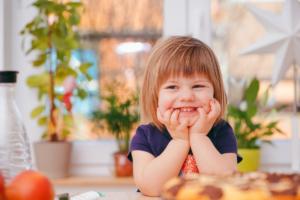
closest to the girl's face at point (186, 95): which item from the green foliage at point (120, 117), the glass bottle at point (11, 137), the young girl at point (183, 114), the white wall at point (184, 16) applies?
the young girl at point (183, 114)

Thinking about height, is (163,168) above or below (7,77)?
below

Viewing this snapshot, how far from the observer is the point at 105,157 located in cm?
229

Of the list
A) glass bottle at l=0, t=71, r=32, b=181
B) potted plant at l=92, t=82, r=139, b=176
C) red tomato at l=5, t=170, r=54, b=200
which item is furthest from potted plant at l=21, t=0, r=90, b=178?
red tomato at l=5, t=170, r=54, b=200

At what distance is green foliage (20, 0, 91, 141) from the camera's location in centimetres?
213

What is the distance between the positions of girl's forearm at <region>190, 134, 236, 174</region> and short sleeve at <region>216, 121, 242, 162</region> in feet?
0.39

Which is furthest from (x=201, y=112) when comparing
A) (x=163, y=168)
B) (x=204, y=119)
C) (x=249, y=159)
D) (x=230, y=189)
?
(x=249, y=159)

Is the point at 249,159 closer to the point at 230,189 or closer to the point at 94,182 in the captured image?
the point at 94,182

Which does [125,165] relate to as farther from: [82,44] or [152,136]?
[152,136]

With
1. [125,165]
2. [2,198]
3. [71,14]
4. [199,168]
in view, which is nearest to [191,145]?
[199,168]

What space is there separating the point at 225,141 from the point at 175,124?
0.67 ft

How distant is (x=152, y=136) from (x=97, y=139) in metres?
1.10

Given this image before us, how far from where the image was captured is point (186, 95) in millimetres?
1108

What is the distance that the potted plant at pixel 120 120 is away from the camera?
2.12m

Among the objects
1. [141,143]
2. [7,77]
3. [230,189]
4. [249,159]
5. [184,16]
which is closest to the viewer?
[230,189]
